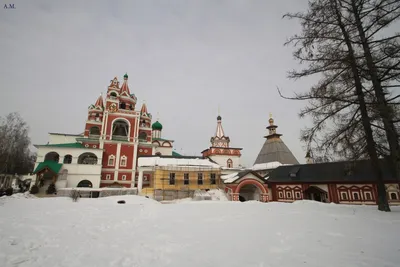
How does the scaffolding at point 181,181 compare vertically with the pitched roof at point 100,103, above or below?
below

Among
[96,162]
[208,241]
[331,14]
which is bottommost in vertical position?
[208,241]

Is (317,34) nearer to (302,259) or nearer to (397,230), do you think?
(397,230)

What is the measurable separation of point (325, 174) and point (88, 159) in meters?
34.3

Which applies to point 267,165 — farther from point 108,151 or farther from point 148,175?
point 108,151

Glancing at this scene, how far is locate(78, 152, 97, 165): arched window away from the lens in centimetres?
3066

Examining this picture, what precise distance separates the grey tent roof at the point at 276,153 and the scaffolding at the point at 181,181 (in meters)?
12.5

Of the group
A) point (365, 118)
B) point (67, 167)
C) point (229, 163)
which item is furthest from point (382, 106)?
point (229, 163)

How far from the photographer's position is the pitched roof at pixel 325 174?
62.6 ft

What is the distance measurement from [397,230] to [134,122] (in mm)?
33830

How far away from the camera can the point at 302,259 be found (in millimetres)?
3445

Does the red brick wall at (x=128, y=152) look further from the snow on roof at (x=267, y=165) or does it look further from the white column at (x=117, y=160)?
the snow on roof at (x=267, y=165)

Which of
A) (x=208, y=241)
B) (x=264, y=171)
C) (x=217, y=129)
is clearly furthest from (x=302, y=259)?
(x=217, y=129)

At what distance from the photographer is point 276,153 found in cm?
3600

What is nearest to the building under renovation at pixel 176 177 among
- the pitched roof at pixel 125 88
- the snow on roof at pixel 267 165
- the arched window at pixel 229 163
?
the snow on roof at pixel 267 165
